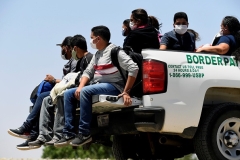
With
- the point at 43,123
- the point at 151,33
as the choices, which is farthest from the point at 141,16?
the point at 43,123

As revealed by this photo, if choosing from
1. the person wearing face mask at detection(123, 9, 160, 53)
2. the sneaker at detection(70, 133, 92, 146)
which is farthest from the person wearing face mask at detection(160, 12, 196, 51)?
the sneaker at detection(70, 133, 92, 146)

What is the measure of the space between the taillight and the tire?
2.41 feet

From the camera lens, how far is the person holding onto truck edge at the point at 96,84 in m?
8.38

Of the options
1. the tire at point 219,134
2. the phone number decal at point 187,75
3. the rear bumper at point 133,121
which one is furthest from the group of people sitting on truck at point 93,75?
the tire at point 219,134

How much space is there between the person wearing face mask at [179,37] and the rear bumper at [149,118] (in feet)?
4.65

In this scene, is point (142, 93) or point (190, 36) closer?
point (142, 93)

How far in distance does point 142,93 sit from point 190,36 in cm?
155

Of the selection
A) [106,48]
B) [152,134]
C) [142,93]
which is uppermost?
[106,48]

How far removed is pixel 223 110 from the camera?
28.0ft

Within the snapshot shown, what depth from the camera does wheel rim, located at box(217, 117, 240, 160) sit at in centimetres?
852

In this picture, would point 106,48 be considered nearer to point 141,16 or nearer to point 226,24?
point 141,16

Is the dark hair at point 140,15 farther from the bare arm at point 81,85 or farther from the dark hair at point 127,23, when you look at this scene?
the bare arm at point 81,85

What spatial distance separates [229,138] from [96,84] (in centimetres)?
170

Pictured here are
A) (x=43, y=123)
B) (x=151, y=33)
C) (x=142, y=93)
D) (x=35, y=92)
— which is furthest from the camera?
(x=35, y=92)
